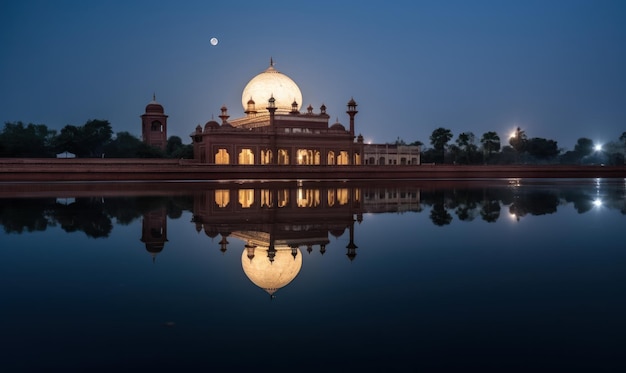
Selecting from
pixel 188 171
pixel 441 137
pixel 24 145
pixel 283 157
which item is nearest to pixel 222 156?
pixel 283 157

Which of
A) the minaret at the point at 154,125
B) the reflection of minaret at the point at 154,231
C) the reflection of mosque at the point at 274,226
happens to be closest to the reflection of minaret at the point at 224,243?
the reflection of mosque at the point at 274,226

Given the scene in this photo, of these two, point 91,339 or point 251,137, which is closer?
point 91,339

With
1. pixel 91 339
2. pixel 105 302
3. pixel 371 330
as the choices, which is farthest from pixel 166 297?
pixel 371 330

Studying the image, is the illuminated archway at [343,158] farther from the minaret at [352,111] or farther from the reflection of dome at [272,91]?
the reflection of dome at [272,91]

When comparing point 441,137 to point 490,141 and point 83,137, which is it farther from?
point 83,137

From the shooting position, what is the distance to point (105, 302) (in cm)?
493

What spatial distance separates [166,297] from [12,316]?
3.87 ft

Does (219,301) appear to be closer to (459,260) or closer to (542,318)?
(542,318)

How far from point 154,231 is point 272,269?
394 centimetres

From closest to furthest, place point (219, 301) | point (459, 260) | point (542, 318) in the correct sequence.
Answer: point (542, 318) → point (219, 301) → point (459, 260)

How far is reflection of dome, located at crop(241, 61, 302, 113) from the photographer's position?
4225cm

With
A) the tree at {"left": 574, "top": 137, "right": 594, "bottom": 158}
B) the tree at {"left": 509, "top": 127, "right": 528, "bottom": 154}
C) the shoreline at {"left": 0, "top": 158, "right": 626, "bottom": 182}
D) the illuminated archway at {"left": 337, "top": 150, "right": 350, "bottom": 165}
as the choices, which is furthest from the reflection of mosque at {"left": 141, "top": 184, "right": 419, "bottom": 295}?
the tree at {"left": 574, "top": 137, "right": 594, "bottom": 158}

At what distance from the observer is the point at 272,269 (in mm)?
6188

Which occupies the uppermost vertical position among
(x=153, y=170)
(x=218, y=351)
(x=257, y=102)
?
(x=257, y=102)
